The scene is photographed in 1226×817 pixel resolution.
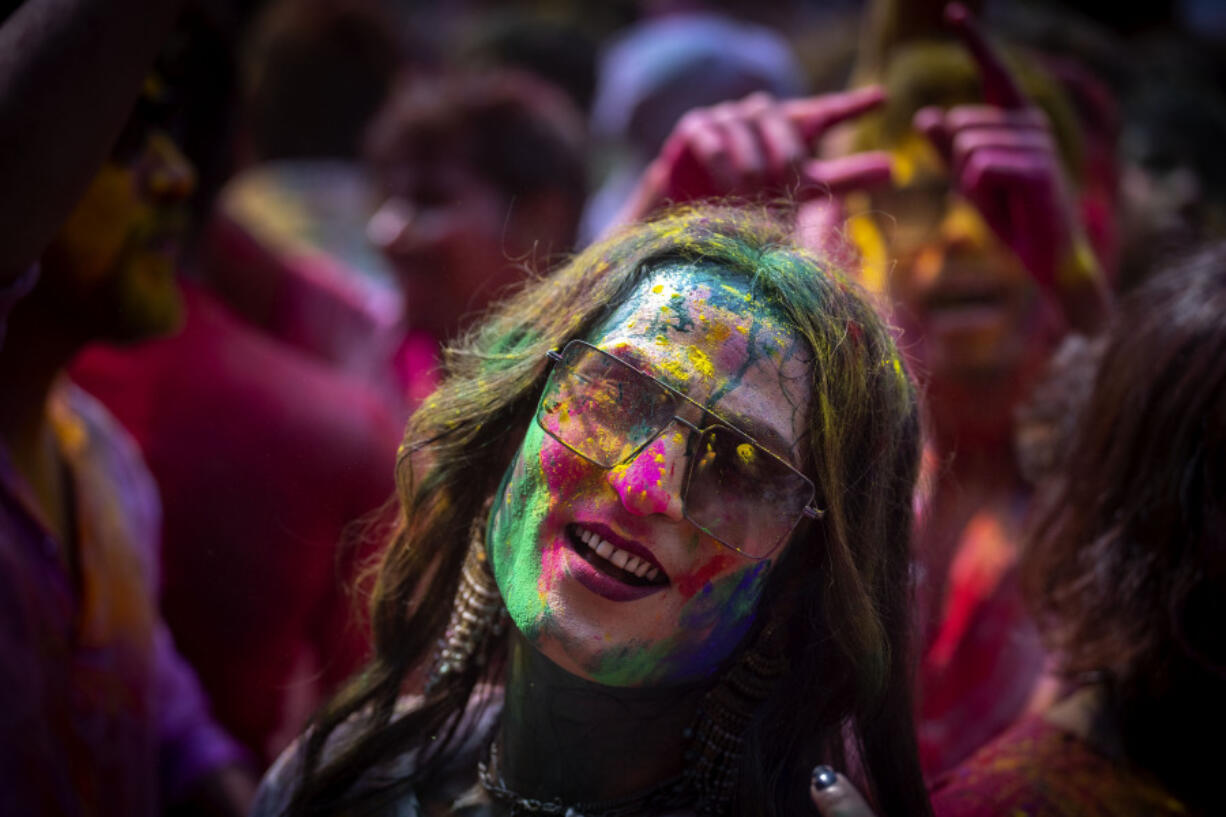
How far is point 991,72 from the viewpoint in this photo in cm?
205

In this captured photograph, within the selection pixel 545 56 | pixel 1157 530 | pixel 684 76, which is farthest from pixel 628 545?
pixel 545 56

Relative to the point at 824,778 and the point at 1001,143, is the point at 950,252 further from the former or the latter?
the point at 824,778

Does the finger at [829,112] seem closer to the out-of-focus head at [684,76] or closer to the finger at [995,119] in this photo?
the finger at [995,119]

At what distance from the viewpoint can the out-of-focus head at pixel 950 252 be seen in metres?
2.39

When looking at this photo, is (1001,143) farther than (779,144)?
Yes

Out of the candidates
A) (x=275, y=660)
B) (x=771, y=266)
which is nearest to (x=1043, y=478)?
(x=771, y=266)

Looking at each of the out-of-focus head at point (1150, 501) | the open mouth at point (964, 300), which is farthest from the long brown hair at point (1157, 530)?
the open mouth at point (964, 300)

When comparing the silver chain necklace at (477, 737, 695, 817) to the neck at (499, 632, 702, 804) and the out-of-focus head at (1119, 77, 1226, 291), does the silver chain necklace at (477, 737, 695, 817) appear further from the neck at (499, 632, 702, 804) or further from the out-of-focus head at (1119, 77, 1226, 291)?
the out-of-focus head at (1119, 77, 1226, 291)

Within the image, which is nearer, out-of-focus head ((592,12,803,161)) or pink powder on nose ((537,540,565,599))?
pink powder on nose ((537,540,565,599))

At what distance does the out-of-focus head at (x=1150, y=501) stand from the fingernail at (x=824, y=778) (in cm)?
68

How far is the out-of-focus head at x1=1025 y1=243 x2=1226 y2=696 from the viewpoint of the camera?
154cm

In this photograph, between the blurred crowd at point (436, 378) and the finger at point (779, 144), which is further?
the finger at point (779, 144)

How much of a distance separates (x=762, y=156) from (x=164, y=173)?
1169 mm

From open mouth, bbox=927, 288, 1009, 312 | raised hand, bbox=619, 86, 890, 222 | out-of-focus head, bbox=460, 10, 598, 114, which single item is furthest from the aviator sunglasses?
out-of-focus head, bbox=460, 10, 598, 114
